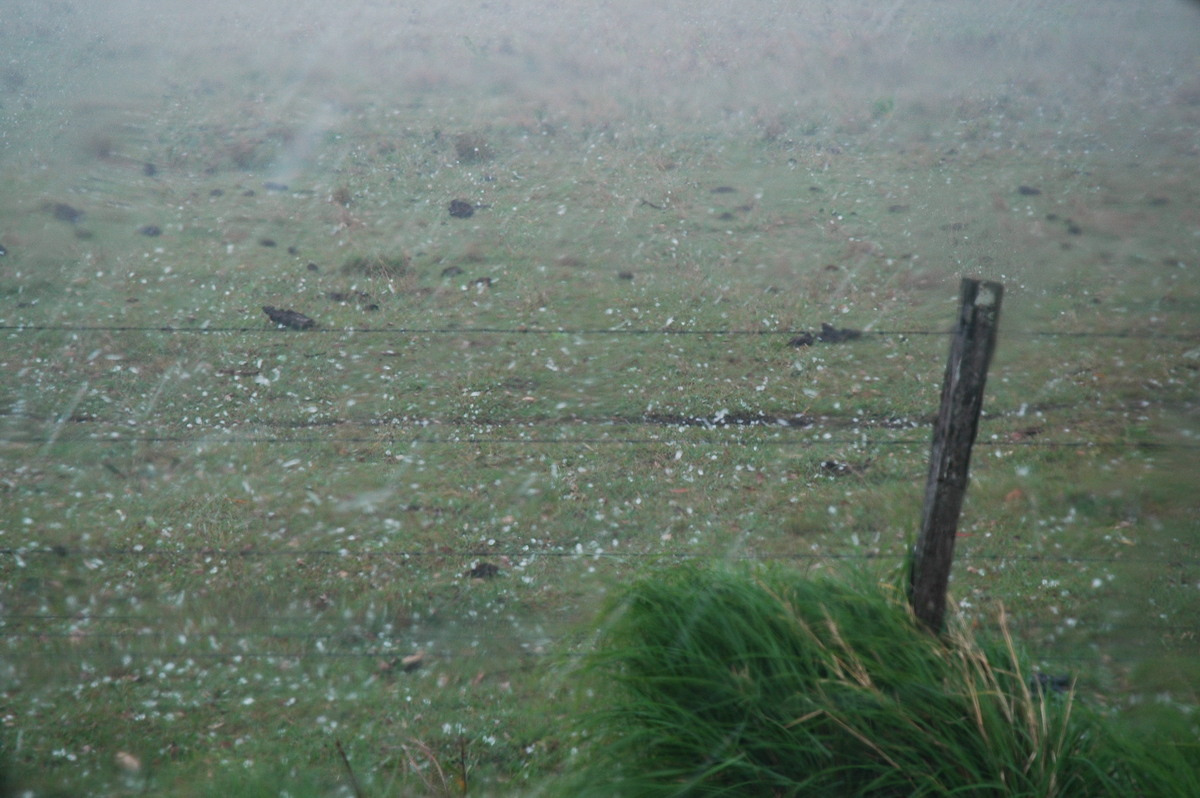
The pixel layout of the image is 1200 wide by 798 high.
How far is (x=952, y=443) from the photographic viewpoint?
2.49 meters

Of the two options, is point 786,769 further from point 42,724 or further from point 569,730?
point 42,724

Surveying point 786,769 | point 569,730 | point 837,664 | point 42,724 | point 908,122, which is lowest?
point 42,724

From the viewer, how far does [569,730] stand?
2.68 metres

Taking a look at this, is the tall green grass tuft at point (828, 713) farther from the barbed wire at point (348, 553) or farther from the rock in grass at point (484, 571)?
the rock in grass at point (484, 571)

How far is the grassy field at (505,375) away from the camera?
4328 mm

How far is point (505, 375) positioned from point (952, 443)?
542 centimetres

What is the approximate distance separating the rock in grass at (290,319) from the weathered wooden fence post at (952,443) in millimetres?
6849

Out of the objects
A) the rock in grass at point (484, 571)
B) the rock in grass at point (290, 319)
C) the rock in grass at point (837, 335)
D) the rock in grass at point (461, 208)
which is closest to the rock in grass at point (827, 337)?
the rock in grass at point (837, 335)

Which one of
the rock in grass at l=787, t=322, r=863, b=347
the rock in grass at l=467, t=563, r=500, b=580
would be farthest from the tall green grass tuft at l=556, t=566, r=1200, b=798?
the rock in grass at l=787, t=322, r=863, b=347

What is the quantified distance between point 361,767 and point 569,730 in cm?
150

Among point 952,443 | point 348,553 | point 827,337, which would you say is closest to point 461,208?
point 827,337

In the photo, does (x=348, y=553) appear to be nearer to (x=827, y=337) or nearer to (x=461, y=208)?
(x=827, y=337)

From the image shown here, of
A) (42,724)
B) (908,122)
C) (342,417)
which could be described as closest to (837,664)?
(42,724)

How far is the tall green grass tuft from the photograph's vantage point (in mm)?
2174
